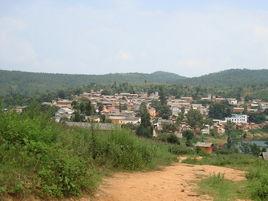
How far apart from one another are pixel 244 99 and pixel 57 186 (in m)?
102

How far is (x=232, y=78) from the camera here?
143 m

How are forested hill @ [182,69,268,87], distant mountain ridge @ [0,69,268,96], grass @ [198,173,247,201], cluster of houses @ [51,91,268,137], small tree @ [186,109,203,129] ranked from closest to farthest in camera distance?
grass @ [198,173,247,201]
small tree @ [186,109,203,129]
cluster of houses @ [51,91,268,137]
distant mountain ridge @ [0,69,268,96]
forested hill @ [182,69,268,87]

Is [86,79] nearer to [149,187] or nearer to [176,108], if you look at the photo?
[176,108]

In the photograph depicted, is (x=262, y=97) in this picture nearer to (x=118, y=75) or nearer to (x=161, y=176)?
(x=118, y=75)

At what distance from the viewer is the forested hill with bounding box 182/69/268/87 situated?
137m

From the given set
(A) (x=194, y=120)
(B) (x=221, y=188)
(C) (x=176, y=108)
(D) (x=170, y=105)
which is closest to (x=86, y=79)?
(D) (x=170, y=105)

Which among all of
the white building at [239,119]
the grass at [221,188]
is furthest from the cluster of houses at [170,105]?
the grass at [221,188]

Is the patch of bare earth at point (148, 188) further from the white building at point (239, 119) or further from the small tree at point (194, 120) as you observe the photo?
the white building at point (239, 119)

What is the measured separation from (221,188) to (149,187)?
1.56 m

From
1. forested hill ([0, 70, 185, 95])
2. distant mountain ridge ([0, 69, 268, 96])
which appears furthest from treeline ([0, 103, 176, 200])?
distant mountain ridge ([0, 69, 268, 96])

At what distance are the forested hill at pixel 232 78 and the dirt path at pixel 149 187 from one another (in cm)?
12429

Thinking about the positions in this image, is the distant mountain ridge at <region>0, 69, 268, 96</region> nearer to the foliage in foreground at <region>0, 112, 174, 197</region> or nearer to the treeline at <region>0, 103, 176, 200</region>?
the treeline at <region>0, 103, 176, 200</region>

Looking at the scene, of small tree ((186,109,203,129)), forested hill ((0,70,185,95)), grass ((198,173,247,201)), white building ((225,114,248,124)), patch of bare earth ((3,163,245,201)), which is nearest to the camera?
patch of bare earth ((3,163,245,201))

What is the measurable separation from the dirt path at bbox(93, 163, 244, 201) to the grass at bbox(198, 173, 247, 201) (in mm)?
203
